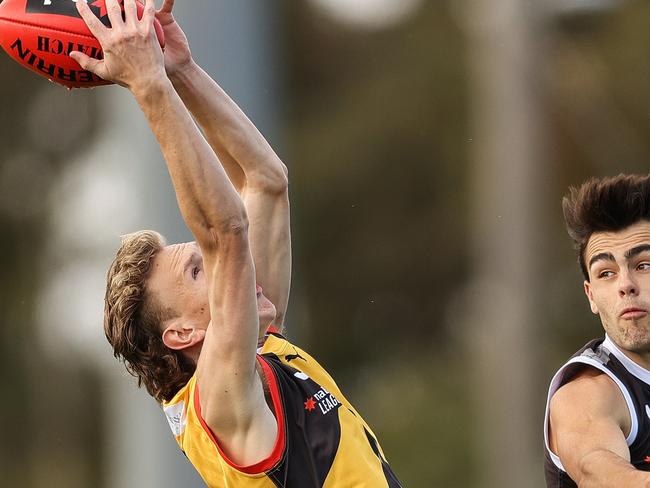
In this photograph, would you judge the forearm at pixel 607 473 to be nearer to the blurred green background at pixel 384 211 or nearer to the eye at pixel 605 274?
the eye at pixel 605 274

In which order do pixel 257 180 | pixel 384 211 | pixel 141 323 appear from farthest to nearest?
pixel 384 211 < pixel 257 180 < pixel 141 323

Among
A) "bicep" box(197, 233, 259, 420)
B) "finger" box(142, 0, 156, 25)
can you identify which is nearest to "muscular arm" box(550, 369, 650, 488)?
"bicep" box(197, 233, 259, 420)

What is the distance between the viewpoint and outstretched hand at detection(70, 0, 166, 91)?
4918 mm

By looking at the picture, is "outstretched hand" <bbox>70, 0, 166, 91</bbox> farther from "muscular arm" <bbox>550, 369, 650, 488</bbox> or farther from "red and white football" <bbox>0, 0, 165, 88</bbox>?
"muscular arm" <bbox>550, 369, 650, 488</bbox>

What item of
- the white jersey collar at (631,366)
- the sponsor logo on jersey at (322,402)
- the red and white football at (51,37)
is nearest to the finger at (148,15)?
the red and white football at (51,37)

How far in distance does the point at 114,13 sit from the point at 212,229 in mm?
849

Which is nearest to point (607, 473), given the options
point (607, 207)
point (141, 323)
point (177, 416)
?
point (607, 207)

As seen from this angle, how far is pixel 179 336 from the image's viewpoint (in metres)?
5.75

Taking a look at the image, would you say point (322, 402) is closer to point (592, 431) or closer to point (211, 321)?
point (211, 321)

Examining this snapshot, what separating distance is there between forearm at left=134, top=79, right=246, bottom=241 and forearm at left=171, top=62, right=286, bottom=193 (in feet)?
3.55

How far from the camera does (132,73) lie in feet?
16.1

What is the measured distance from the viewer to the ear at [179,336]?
226 inches

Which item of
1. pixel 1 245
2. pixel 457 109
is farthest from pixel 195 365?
pixel 1 245

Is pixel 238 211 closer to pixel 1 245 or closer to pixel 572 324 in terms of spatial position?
pixel 572 324
